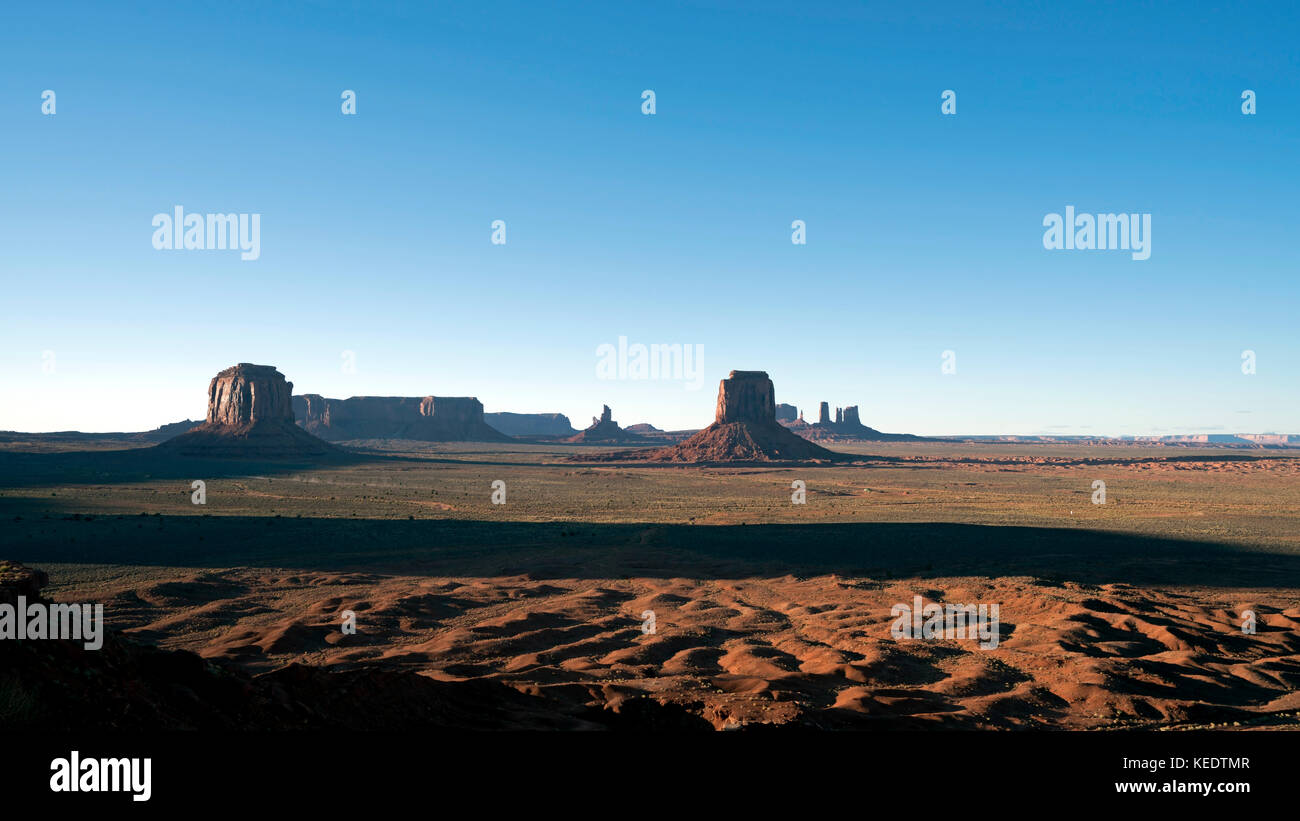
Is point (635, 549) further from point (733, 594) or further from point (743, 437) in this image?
point (743, 437)

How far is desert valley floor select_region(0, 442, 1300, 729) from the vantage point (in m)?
13.7

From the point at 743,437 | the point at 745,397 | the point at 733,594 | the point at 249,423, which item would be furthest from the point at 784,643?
the point at 249,423

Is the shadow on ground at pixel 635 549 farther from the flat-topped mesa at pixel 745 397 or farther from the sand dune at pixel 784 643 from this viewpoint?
the flat-topped mesa at pixel 745 397

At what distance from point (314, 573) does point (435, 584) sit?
5.41 meters

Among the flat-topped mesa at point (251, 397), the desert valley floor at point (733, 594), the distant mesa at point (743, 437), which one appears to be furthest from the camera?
the flat-topped mesa at point (251, 397)

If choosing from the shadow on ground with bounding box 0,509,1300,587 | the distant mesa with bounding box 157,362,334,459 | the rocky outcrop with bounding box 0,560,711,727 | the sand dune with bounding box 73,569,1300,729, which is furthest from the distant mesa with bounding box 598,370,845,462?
the rocky outcrop with bounding box 0,560,711,727

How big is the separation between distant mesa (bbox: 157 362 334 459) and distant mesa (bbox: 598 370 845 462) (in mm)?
60696

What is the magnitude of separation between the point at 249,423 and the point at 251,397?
22.7 ft

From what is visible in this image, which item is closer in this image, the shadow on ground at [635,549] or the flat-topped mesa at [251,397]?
the shadow on ground at [635,549]

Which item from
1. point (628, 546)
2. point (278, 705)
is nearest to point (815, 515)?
point (628, 546)

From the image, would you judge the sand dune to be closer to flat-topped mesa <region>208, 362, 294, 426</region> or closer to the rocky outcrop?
the rocky outcrop

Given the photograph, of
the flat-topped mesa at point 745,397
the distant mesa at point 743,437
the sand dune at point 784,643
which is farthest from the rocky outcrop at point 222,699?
the flat-topped mesa at point 745,397

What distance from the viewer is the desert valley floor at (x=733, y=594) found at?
13.7 metres

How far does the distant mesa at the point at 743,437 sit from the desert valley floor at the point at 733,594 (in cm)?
7952
